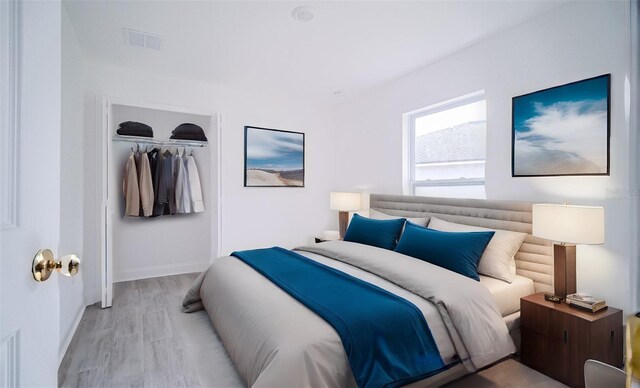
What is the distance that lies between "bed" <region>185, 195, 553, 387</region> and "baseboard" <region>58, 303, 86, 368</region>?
0.86 metres

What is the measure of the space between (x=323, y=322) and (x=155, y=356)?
1.35m

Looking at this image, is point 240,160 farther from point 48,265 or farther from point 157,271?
point 48,265

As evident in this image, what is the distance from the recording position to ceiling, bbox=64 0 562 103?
2281 mm

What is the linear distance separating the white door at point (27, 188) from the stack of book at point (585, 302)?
251 cm

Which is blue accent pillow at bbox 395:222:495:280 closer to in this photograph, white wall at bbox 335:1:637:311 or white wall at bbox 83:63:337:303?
white wall at bbox 335:1:637:311

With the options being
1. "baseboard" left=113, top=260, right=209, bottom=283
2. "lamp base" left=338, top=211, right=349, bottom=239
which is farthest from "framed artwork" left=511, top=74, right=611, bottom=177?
"baseboard" left=113, top=260, right=209, bottom=283

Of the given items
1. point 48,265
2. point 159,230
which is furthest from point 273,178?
point 48,265

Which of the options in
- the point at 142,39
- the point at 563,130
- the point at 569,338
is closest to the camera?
the point at 569,338

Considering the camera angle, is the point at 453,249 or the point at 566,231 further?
the point at 453,249

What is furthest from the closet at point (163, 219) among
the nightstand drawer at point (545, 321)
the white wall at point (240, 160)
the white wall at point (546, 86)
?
the nightstand drawer at point (545, 321)

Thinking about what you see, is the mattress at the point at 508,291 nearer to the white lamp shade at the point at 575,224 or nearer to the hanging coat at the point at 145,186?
the white lamp shade at the point at 575,224

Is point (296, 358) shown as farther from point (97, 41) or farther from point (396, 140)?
point (97, 41)

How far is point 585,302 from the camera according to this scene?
1867mm

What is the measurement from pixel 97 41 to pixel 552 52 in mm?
3810
